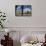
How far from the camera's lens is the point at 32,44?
11.7 feet

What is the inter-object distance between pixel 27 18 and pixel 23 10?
10.3 inches

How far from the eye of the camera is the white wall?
4.13 meters

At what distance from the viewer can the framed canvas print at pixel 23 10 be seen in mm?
4141

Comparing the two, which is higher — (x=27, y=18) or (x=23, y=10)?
(x=23, y=10)

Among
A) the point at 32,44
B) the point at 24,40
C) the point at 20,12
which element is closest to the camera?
the point at 32,44

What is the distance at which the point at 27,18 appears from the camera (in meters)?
4.16

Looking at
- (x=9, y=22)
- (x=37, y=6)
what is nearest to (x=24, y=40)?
(x=9, y=22)

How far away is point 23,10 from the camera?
4.17 m

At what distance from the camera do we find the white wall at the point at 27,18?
4.13 m

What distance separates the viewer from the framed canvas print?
4141 millimetres

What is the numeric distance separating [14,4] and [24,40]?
42.4 inches

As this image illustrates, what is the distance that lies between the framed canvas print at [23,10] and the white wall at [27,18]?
0.09 meters

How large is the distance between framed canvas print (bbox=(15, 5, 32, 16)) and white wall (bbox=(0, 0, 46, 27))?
0.09 metres

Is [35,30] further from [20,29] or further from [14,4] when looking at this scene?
[14,4]
